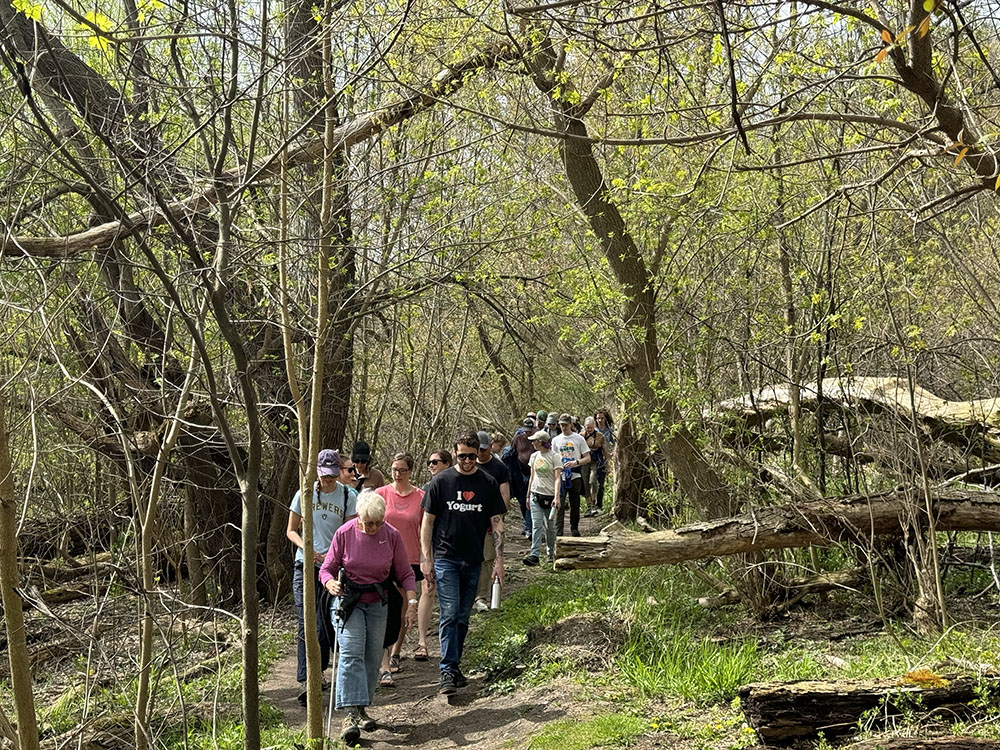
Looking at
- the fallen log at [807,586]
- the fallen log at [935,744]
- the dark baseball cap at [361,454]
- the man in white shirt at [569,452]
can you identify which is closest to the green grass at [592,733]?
the fallen log at [935,744]

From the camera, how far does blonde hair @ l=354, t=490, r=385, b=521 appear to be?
771 cm

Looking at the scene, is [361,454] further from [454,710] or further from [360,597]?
[454,710]

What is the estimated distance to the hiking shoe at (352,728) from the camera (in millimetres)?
7543

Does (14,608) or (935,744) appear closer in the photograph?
(14,608)

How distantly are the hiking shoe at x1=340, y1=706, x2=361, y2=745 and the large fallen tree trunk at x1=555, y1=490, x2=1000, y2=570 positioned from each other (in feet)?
7.21

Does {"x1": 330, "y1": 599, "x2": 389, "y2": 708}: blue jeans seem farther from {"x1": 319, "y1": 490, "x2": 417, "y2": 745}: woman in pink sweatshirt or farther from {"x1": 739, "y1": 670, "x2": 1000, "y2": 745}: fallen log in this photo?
{"x1": 739, "y1": 670, "x2": 1000, "y2": 745}: fallen log

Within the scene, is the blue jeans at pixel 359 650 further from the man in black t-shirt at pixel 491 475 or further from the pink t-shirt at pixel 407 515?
the pink t-shirt at pixel 407 515

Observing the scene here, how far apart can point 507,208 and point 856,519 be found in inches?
203

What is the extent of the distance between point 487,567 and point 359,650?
9.51ft

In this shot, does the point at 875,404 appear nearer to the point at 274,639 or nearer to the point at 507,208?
the point at 507,208

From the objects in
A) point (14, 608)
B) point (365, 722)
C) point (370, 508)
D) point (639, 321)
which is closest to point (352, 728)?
point (365, 722)

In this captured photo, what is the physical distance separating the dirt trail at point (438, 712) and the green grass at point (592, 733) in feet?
0.84

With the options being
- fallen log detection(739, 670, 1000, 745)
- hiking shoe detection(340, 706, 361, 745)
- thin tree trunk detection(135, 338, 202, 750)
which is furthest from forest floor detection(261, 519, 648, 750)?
thin tree trunk detection(135, 338, 202, 750)

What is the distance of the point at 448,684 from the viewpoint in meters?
8.66
